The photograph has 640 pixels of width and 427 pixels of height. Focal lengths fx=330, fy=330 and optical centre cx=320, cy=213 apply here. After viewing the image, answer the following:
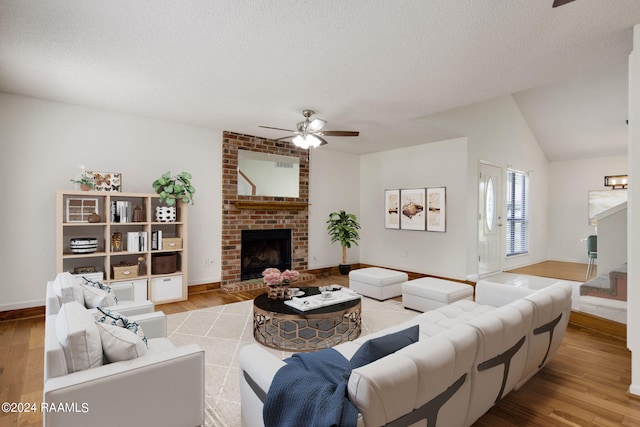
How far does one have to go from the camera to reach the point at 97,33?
255 cm

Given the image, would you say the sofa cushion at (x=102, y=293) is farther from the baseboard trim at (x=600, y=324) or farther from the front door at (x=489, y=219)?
the front door at (x=489, y=219)

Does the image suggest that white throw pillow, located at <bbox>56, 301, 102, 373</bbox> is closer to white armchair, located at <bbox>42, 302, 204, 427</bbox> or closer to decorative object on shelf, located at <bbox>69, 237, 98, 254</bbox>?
white armchair, located at <bbox>42, 302, 204, 427</bbox>

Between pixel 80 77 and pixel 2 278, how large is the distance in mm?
2611

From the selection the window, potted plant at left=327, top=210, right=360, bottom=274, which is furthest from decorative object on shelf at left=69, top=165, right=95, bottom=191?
the window

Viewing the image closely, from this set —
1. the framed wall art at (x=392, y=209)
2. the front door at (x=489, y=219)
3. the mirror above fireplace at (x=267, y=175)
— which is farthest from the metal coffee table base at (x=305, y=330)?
the front door at (x=489, y=219)

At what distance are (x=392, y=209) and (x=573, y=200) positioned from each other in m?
5.11

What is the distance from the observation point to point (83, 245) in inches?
163

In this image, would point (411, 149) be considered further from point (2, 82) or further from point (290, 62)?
point (2, 82)

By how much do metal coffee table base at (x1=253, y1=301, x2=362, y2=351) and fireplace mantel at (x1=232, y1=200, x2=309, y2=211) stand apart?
2.51 m

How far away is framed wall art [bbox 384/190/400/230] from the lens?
691cm

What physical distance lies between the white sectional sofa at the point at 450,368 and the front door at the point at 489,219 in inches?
147

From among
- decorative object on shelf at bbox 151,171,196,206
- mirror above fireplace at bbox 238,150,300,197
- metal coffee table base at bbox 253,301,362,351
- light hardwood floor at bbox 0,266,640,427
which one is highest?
mirror above fireplace at bbox 238,150,300,197

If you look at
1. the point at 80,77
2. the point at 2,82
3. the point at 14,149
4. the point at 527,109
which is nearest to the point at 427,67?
the point at 80,77

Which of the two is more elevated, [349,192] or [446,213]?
[349,192]
